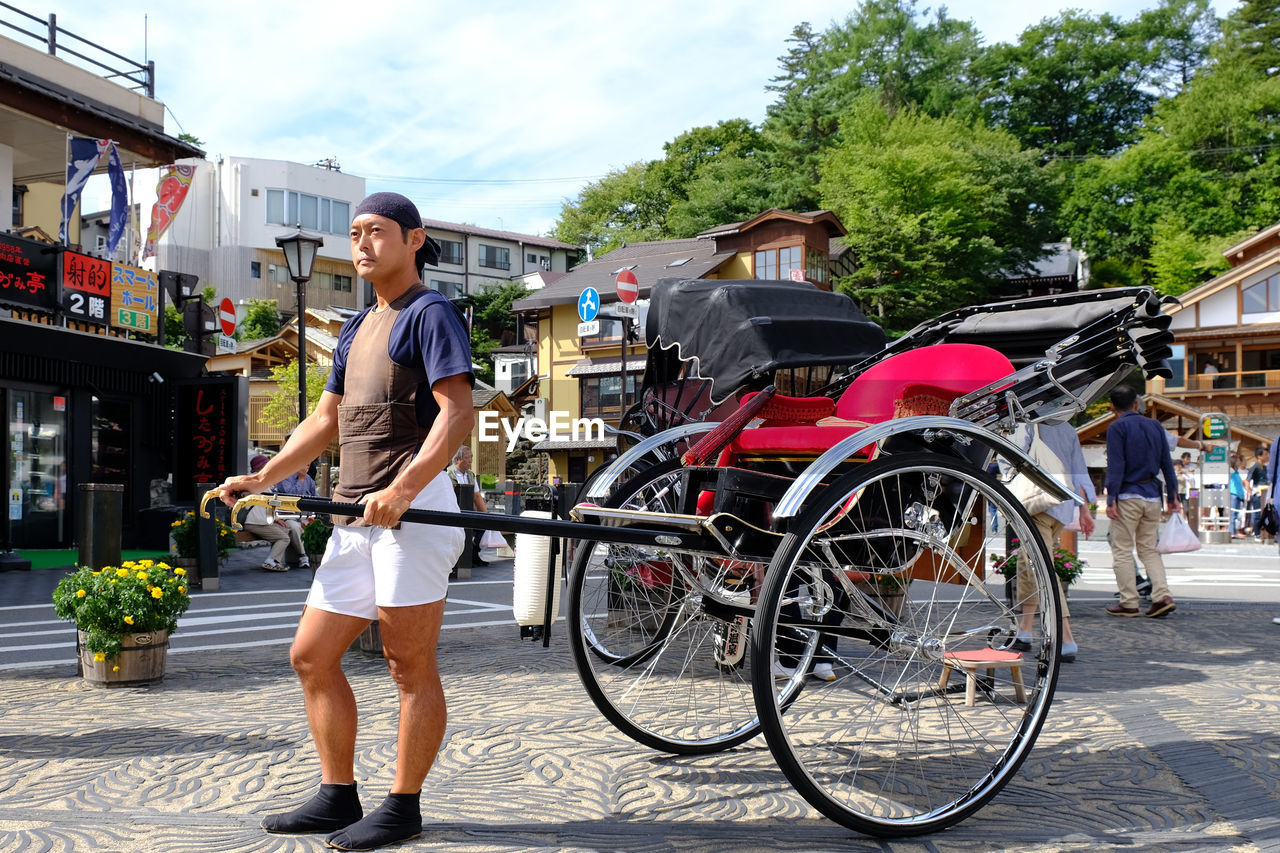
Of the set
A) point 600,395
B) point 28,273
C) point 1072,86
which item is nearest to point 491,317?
point 600,395

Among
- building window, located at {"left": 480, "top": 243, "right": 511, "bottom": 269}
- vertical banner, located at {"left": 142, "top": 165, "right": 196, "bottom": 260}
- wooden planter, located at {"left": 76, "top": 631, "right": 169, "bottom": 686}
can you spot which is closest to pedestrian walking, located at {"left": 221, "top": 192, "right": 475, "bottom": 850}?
wooden planter, located at {"left": 76, "top": 631, "right": 169, "bottom": 686}

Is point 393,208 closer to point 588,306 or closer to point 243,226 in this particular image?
point 588,306

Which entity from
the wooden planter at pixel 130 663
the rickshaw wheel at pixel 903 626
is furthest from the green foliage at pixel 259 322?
the rickshaw wheel at pixel 903 626

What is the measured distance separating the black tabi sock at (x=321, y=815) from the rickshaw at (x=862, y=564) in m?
1.04

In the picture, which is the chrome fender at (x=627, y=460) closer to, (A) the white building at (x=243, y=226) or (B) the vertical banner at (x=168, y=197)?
(B) the vertical banner at (x=168, y=197)

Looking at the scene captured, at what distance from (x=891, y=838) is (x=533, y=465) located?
48.7 metres

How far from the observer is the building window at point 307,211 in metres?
60.8

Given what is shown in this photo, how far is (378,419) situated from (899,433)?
1.97 m

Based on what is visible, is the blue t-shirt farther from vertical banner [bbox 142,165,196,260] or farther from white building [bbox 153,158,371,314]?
white building [bbox 153,158,371,314]

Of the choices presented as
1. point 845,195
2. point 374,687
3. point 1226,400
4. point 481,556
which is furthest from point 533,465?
point 374,687

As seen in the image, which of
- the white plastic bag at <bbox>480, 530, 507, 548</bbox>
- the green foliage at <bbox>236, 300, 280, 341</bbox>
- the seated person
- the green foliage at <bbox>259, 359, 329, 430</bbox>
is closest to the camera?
the seated person

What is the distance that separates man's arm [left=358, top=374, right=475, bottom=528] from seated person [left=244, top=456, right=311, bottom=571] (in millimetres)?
12056

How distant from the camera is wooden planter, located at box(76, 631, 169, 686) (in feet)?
20.6

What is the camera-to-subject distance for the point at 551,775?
4.19 m
